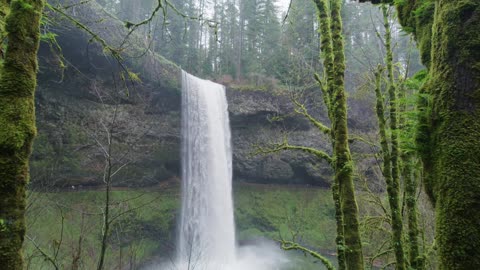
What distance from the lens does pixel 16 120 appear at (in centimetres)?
205

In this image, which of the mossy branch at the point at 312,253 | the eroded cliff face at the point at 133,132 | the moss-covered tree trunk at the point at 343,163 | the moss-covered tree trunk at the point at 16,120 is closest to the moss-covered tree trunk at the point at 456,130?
the moss-covered tree trunk at the point at 343,163

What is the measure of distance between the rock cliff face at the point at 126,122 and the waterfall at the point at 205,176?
112cm

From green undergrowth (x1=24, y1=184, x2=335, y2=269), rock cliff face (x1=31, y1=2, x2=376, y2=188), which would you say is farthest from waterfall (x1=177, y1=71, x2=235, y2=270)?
green undergrowth (x1=24, y1=184, x2=335, y2=269)

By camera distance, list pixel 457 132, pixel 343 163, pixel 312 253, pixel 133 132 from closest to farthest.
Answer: pixel 457 132 < pixel 343 163 < pixel 312 253 < pixel 133 132

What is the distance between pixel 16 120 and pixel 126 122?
56.8 feet

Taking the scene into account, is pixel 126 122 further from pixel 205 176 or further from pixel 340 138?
pixel 340 138

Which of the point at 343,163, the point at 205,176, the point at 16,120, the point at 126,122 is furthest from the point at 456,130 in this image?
the point at 126,122

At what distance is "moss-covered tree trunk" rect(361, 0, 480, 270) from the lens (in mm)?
1442

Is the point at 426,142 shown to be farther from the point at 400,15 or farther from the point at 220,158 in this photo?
the point at 220,158

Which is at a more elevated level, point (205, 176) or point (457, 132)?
point (457, 132)

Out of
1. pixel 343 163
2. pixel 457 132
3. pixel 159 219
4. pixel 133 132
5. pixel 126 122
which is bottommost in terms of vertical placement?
pixel 159 219

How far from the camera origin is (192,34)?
2919cm

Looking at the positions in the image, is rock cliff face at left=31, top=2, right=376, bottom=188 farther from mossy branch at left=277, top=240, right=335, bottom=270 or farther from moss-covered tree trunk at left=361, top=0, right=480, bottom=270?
moss-covered tree trunk at left=361, top=0, right=480, bottom=270

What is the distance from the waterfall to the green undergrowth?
5.15 feet
